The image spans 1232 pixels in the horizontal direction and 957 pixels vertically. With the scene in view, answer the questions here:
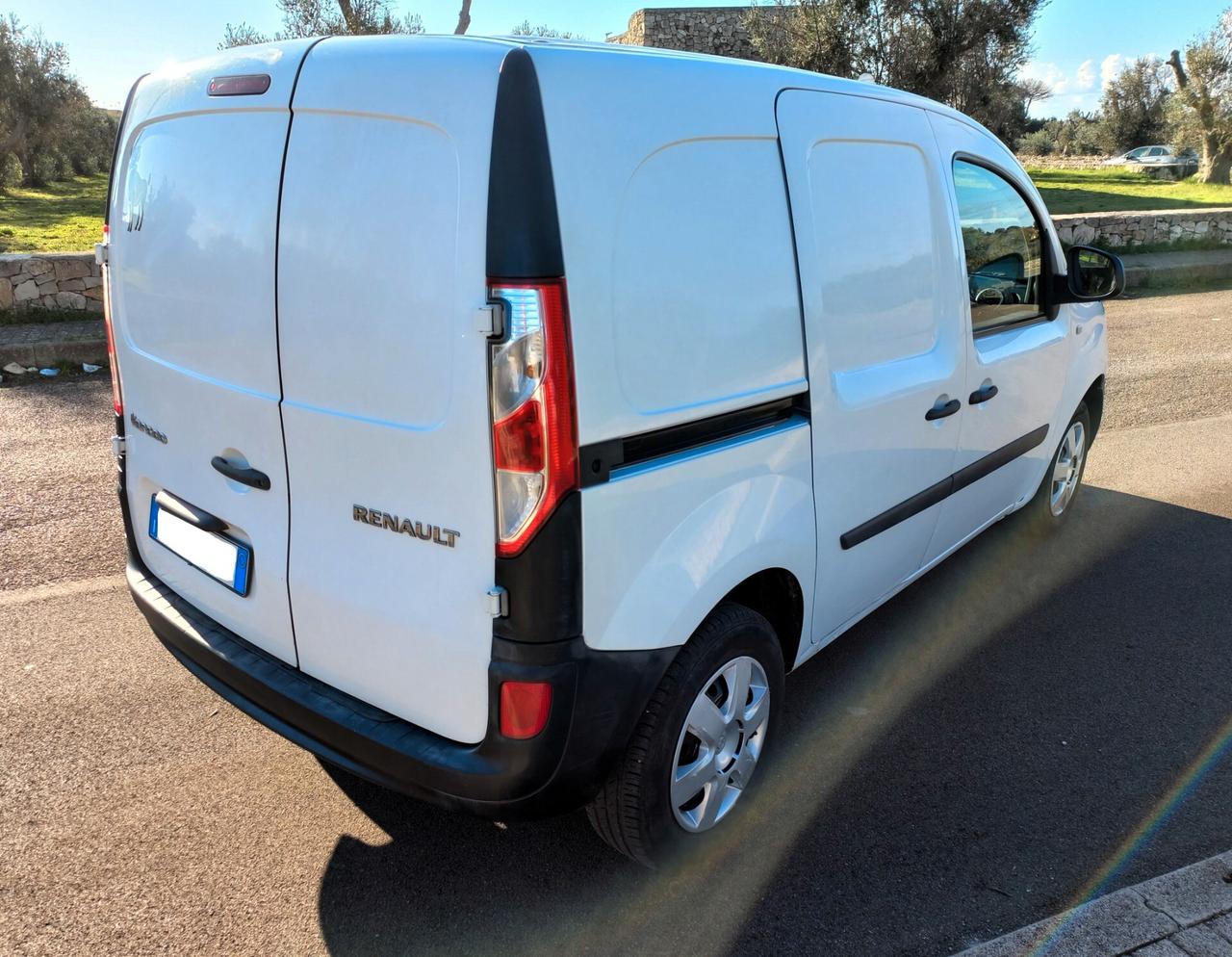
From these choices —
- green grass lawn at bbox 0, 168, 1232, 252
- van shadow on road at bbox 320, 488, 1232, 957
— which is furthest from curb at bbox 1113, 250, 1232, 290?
van shadow on road at bbox 320, 488, 1232, 957

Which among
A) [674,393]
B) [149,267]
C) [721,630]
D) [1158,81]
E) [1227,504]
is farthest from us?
[1158,81]

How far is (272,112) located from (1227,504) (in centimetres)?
524

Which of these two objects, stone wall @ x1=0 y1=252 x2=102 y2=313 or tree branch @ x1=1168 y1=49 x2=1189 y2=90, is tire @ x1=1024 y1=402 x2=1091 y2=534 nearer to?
stone wall @ x1=0 y1=252 x2=102 y2=313

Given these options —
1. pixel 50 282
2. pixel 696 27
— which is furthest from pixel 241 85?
pixel 696 27

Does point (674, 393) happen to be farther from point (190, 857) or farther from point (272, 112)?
point (190, 857)

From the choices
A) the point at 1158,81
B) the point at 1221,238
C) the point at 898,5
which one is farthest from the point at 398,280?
the point at 1158,81

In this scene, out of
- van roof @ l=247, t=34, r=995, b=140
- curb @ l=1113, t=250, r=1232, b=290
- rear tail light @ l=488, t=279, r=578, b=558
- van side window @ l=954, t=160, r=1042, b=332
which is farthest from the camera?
curb @ l=1113, t=250, r=1232, b=290

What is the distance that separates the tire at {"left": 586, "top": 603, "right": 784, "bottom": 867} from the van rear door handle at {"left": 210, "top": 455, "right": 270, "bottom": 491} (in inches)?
41.5

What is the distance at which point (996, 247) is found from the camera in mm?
3541

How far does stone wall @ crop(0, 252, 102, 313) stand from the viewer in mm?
8719

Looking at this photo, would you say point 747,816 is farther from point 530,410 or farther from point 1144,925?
point 530,410

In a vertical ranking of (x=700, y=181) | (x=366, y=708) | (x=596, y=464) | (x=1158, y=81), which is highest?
(x=1158, y=81)

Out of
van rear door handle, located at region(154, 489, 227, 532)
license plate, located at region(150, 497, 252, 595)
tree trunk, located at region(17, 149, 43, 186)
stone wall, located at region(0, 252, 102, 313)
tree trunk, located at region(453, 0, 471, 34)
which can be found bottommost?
license plate, located at region(150, 497, 252, 595)

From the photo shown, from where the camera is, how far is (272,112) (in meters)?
2.09
